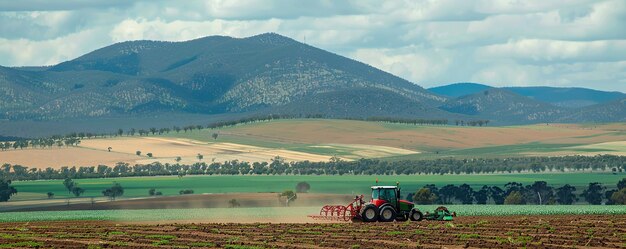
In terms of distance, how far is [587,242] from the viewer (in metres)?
57.0

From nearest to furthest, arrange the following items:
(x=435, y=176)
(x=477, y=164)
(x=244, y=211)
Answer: (x=244, y=211) → (x=435, y=176) → (x=477, y=164)

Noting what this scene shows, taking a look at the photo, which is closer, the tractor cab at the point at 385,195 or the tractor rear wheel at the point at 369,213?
the tractor rear wheel at the point at 369,213

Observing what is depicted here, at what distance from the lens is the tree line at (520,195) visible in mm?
132750

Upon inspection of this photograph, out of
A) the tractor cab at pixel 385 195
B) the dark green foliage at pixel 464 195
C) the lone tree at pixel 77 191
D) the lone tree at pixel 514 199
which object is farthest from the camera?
the lone tree at pixel 77 191

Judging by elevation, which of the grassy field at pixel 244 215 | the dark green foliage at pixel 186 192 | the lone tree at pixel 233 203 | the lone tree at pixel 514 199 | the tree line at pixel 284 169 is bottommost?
the grassy field at pixel 244 215

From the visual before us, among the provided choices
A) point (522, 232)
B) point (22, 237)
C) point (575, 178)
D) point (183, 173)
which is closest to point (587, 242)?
point (522, 232)

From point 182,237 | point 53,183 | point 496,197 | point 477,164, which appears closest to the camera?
point 182,237

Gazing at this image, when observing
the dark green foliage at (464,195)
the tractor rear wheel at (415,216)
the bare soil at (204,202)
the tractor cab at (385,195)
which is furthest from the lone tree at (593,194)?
the tractor cab at (385,195)

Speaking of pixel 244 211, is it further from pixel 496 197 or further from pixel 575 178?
pixel 575 178

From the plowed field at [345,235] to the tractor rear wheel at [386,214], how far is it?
1.71 m

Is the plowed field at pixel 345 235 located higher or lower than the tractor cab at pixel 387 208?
lower

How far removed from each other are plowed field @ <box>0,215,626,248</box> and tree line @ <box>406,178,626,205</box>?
193 ft

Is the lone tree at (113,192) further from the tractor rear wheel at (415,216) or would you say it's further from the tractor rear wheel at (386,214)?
the tractor rear wheel at (386,214)

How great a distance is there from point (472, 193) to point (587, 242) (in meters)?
86.1
